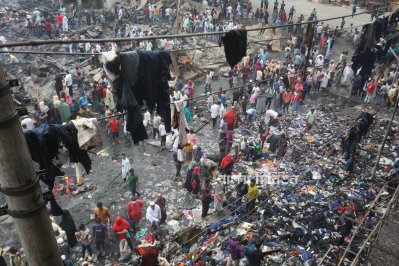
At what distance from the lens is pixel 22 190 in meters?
2.66

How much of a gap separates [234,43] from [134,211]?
6067 mm

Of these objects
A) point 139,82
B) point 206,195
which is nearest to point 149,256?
point 139,82

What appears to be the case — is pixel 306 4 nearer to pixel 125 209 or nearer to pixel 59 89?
pixel 59 89

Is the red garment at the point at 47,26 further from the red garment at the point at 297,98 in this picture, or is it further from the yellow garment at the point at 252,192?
the yellow garment at the point at 252,192

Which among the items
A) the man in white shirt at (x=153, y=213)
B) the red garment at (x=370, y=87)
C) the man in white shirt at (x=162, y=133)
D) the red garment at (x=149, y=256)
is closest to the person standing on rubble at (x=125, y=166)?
the man in white shirt at (x=153, y=213)

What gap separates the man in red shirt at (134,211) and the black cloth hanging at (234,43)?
5.57 metres

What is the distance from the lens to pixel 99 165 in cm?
1340

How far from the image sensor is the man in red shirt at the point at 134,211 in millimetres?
9984

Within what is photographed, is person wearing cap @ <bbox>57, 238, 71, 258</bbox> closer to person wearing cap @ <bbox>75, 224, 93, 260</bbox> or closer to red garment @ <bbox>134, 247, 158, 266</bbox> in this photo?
person wearing cap @ <bbox>75, 224, 93, 260</bbox>

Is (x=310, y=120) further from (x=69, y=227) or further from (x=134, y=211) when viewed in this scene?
(x=69, y=227)

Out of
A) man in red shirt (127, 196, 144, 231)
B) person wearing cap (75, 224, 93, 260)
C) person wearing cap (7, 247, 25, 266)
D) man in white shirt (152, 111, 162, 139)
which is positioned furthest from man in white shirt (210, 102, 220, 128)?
person wearing cap (7, 247, 25, 266)

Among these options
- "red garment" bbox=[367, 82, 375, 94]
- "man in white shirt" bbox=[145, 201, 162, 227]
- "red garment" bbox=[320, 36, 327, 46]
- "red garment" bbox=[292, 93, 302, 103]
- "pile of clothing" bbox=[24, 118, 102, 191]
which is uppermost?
"pile of clothing" bbox=[24, 118, 102, 191]

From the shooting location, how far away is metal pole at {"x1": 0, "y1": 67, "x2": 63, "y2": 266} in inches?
97.9

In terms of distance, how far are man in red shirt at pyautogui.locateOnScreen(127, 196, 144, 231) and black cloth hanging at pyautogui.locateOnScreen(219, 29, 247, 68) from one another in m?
5.57
